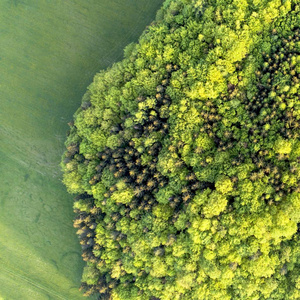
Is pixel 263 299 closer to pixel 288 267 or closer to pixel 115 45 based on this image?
pixel 288 267

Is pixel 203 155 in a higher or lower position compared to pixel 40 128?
higher

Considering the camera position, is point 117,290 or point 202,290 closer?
point 202,290

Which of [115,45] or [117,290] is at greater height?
[115,45]

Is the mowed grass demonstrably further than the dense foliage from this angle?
Yes

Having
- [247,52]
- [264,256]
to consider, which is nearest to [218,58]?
[247,52]
